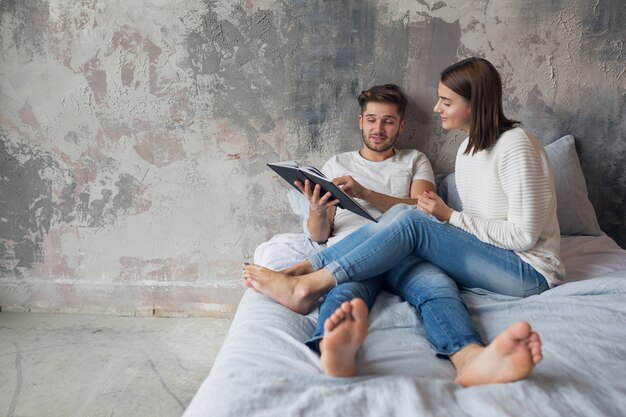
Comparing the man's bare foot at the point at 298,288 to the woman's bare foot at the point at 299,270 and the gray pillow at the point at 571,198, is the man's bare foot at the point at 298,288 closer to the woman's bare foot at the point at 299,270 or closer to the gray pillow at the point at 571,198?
the woman's bare foot at the point at 299,270

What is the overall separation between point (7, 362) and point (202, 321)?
893 millimetres

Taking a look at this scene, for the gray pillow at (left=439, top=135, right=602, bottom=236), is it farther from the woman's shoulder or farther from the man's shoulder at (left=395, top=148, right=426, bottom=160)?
the woman's shoulder

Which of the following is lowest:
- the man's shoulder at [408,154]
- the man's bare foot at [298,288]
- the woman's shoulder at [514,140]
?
the man's bare foot at [298,288]

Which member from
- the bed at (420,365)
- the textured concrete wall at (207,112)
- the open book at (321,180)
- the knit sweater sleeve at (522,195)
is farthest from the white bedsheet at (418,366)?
the textured concrete wall at (207,112)

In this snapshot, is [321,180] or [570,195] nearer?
[321,180]

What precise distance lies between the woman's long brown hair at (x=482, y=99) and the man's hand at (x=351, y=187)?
540mm

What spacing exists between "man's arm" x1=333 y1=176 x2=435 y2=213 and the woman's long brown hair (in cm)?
52

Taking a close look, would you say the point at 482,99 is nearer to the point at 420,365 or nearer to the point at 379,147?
the point at 379,147

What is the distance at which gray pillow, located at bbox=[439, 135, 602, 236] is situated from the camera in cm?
229

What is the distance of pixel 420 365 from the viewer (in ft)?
4.48

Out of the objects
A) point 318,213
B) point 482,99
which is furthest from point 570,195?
point 318,213

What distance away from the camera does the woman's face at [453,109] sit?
71.0 inches

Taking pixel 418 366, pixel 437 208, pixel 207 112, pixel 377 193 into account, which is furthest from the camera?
pixel 207 112

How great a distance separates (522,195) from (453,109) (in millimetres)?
406
